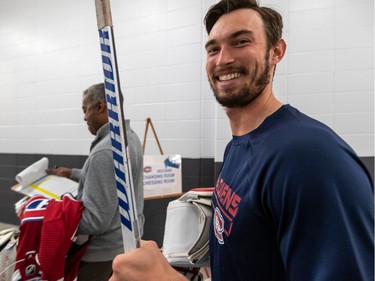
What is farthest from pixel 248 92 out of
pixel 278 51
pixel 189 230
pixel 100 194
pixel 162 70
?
pixel 162 70

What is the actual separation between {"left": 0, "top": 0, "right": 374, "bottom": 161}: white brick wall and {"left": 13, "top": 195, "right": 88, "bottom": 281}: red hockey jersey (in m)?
1.38

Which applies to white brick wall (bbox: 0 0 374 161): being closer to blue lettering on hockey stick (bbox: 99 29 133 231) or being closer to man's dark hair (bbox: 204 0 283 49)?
man's dark hair (bbox: 204 0 283 49)

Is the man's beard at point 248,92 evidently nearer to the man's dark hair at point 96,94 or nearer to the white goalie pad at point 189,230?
the white goalie pad at point 189,230

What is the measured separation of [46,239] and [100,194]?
11.2 inches

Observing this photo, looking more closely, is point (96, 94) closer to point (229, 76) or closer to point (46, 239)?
point (46, 239)

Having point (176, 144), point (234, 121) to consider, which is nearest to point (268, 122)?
point (234, 121)

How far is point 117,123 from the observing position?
370mm

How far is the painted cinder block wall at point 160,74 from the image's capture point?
1873 millimetres

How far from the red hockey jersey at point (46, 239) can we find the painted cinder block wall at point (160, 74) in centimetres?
Answer: 136

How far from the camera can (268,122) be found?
58 cm

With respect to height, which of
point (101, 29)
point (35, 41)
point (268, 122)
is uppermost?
point (35, 41)

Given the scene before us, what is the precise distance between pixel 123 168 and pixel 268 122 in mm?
374

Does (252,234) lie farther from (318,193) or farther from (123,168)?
(123,168)

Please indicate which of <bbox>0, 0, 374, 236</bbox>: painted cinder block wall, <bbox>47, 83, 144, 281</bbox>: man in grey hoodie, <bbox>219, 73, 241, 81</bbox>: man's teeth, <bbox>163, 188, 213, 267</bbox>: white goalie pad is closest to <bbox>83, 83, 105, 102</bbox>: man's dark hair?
<bbox>47, 83, 144, 281</bbox>: man in grey hoodie
